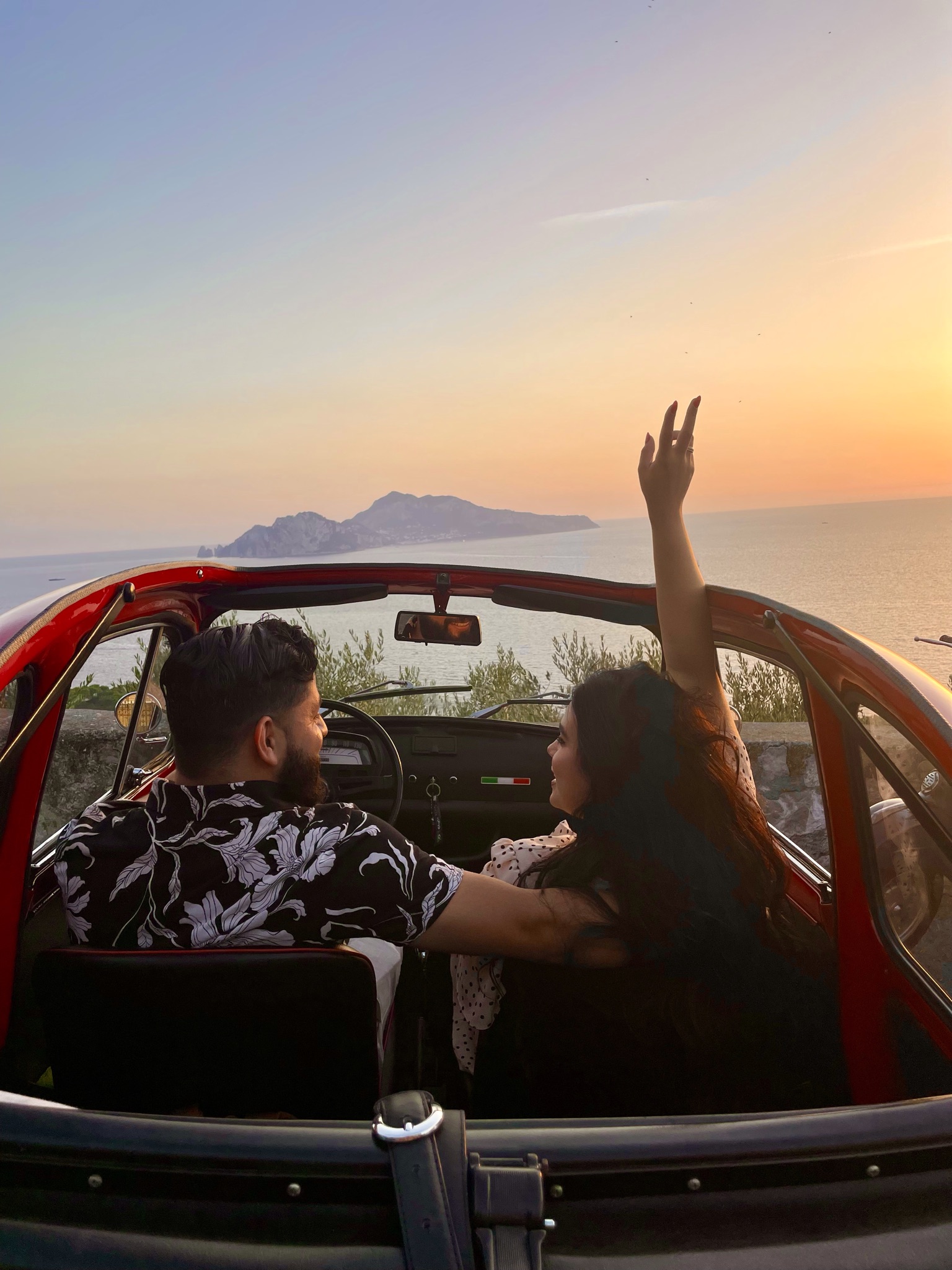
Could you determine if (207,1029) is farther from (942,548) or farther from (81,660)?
(942,548)

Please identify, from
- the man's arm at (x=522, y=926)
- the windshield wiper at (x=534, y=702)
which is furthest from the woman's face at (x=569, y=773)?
the windshield wiper at (x=534, y=702)

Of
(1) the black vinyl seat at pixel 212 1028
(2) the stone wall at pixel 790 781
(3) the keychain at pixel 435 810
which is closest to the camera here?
(1) the black vinyl seat at pixel 212 1028

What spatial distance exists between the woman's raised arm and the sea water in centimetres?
14

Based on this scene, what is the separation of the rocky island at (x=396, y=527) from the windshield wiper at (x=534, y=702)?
119 centimetres

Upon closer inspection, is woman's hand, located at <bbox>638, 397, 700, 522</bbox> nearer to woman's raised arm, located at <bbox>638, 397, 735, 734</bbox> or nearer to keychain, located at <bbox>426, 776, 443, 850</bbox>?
woman's raised arm, located at <bbox>638, 397, 735, 734</bbox>

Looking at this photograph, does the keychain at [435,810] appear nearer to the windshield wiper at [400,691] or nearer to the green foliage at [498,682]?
the windshield wiper at [400,691]

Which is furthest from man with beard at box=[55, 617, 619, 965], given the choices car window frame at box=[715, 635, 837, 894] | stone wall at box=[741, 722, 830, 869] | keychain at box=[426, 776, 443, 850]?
keychain at box=[426, 776, 443, 850]

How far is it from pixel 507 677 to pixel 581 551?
1.25m

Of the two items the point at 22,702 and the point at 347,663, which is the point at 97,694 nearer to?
the point at 22,702

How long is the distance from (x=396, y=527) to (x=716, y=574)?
17.8 meters

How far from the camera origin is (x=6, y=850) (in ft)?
6.73

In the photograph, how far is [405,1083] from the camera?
3.01 meters

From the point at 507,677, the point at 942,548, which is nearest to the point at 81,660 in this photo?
the point at 507,677

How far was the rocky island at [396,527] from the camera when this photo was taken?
4879mm
